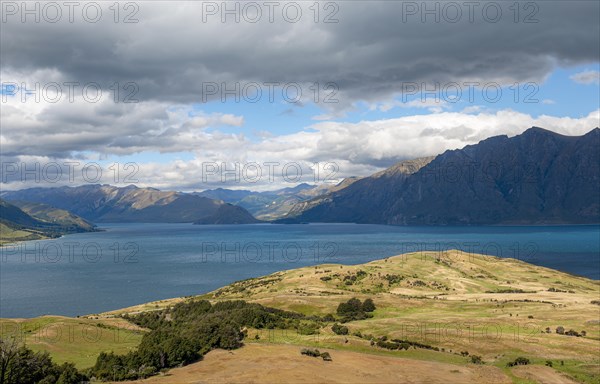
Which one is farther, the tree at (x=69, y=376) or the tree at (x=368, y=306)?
the tree at (x=368, y=306)

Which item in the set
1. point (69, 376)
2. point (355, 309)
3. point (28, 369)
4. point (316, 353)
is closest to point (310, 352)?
point (316, 353)

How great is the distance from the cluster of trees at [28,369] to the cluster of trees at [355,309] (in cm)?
5747

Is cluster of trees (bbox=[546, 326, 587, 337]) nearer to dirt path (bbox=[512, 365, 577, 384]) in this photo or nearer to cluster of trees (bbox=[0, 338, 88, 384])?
dirt path (bbox=[512, 365, 577, 384])

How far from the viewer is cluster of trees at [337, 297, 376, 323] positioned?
101 meters

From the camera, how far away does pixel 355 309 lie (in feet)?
346

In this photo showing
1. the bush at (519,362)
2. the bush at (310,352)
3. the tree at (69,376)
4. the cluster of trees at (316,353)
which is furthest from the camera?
the bush at (519,362)

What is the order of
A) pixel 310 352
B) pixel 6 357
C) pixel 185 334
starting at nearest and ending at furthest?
1. pixel 6 357
2. pixel 310 352
3. pixel 185 334

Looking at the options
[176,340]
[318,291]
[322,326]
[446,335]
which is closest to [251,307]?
[322,326]

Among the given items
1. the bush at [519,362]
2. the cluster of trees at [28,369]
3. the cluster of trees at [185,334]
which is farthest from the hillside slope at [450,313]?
the cluster of trees at [28,369]

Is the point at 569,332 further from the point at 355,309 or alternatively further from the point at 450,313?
the point at 355,309

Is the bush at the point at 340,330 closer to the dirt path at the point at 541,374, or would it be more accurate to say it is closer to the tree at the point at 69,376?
the dirt path at the point at 541,374

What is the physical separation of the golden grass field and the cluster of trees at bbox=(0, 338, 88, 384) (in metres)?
9.70

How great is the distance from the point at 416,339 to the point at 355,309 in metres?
25.9

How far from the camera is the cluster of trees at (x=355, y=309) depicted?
100938 millimetres
